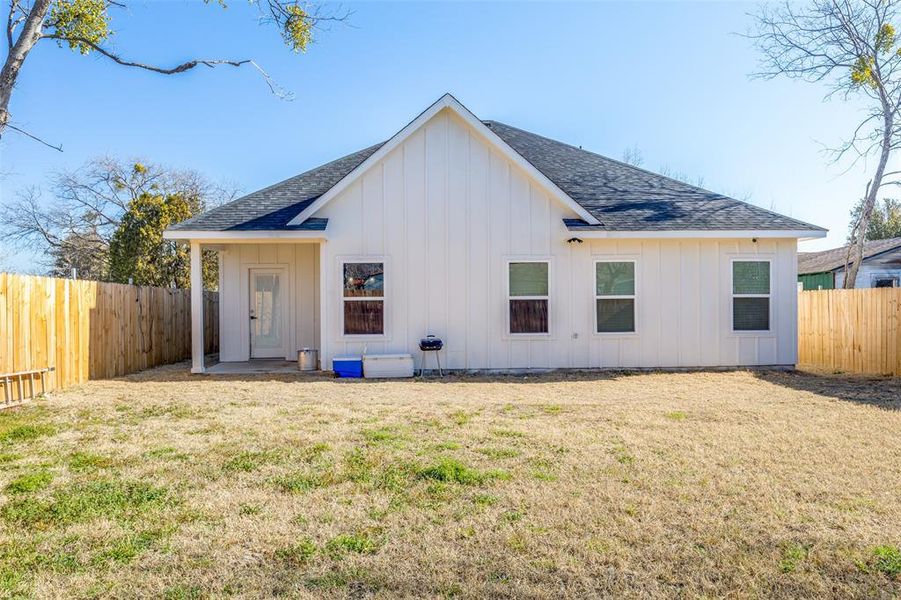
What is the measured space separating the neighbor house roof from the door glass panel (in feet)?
76.0

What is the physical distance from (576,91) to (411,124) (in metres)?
9.44

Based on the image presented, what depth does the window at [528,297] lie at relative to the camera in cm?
1091

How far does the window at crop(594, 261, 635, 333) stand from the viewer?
11062 millimetres

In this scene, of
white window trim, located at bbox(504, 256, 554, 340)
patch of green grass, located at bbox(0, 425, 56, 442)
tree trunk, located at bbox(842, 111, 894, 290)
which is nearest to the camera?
patch of green grass, located at bbox(0, 425, 56, 442)

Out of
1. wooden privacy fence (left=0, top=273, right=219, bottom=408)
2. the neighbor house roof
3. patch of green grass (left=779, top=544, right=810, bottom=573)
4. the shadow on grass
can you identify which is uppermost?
the neighbor house roof

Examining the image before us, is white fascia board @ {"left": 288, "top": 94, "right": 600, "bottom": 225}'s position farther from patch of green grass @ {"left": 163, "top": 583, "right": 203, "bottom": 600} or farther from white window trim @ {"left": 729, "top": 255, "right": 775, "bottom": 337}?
patch of green grass @ {"left": 163, "top": 583, "right": 203, "bottom": 600}

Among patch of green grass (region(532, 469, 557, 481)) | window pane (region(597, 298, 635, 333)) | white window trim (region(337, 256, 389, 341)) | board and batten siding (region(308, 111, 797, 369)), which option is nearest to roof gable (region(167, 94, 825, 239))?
board and batten siding (region(308, 111, 797, 369))

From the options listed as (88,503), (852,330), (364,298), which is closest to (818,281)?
(852,330)

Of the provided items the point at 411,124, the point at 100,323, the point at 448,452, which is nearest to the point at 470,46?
the point at 411,124

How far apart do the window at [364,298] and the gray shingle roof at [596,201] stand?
3.84 ft

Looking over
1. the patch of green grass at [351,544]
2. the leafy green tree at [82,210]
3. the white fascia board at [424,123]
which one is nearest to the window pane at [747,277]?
the white fascia board at [424,123]

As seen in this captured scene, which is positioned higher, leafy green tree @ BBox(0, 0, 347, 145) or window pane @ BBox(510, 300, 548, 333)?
leafy green tree @ BBox(0, 0, 347, 145)

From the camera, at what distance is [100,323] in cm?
1004

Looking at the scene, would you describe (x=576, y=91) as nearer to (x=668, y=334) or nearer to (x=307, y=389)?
(x=668, y=334)
